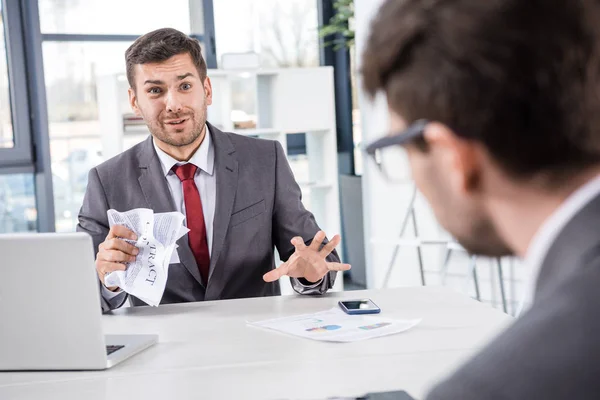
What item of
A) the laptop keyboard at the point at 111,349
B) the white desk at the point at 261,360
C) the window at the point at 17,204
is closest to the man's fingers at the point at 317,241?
the white desk at the point at 261,360

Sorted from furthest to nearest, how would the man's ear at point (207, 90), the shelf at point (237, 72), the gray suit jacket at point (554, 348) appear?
the shelf at point (237, 72) < the man's ear at point (207, 90) < the gray suit jacket at point (554, 348)

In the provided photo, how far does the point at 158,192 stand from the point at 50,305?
87 cm

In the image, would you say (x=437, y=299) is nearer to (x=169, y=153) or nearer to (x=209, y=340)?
(x=209, y=340)

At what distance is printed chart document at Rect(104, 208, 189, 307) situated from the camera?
200cm

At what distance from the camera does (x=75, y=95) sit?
5.39 meters

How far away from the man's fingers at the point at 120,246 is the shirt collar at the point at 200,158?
1.62 feet

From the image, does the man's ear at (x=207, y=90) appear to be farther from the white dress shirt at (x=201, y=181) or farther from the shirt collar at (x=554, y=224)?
the shirt collar at (x=554, y=224)

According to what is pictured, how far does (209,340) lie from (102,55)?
13.1 ft

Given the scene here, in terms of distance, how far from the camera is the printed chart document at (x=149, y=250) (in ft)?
6.57

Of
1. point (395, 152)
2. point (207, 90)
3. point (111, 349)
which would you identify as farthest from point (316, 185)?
point (395, 152)

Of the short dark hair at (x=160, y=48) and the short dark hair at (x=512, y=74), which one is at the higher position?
the short dark hair at (x=160, y=48)

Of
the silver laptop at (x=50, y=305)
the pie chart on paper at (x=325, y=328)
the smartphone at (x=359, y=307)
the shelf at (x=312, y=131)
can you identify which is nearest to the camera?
the silver laptop at (x=50, y=305)

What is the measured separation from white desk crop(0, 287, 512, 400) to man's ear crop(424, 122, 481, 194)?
637mm

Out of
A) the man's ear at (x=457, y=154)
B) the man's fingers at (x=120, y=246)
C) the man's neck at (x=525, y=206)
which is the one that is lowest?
the man's fingers at (x=120, y=246)
